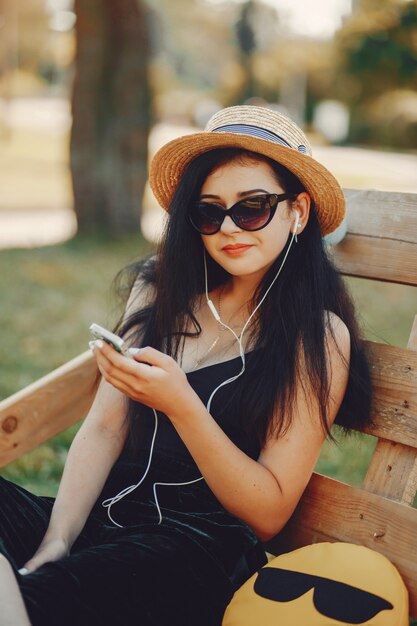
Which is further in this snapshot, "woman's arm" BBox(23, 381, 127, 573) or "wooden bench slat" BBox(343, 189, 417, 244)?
"wooden bench slat" BBox(343, 189, 417, 244)

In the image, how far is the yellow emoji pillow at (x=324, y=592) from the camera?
173 centimetres

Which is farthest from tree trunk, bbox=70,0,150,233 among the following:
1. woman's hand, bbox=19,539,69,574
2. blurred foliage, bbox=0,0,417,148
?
woman's hand, bbox=19,539,69,574

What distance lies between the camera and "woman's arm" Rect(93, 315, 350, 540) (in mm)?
1889

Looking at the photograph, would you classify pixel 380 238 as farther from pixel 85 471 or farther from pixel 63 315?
pixel 63 315

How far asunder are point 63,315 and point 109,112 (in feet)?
10.3

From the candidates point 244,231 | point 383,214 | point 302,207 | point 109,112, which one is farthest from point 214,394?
point 109,112

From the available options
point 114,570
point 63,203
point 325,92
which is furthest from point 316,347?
point 325,92

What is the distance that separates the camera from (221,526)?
6.72 feet

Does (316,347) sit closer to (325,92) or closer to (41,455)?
(41,455)

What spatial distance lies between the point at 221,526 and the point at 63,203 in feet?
36.7

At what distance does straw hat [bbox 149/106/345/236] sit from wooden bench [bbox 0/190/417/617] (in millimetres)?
250

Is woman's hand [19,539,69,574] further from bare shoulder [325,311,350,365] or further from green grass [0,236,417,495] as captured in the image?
green grass [0,236,417,495]

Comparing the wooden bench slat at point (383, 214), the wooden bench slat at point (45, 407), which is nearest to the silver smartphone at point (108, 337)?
the wooden bench slat at point (45, 407)

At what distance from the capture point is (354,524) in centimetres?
211
